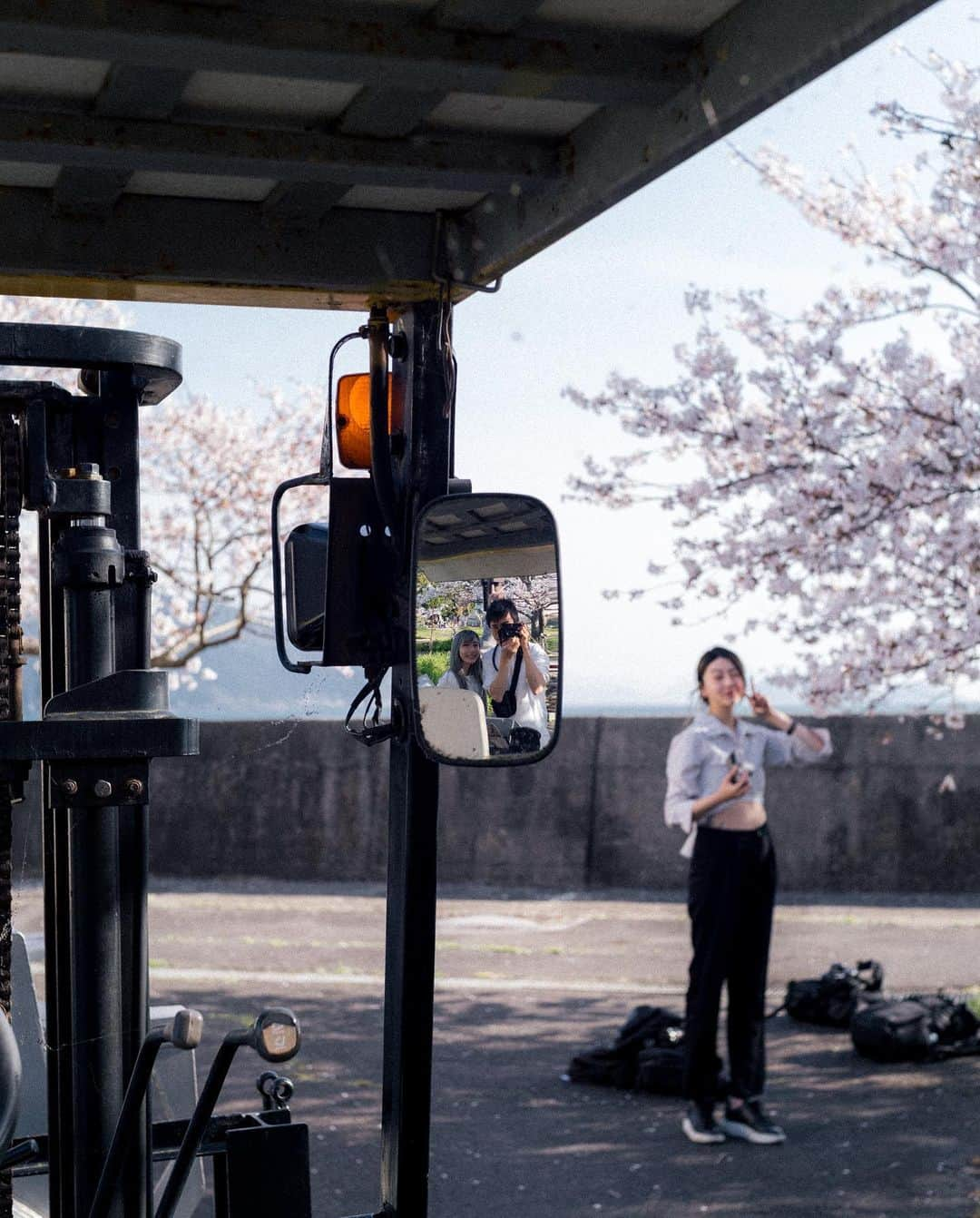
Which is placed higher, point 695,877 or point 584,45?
point 584,45

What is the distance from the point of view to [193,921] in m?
12.8

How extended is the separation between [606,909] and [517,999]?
365 cm

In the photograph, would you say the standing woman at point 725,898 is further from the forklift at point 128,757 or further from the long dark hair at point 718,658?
the forklift at point 128,757

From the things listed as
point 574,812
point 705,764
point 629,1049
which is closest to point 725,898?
point 705,764

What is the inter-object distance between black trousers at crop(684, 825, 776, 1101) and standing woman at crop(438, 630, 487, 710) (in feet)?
15.0

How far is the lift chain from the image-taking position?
2.09 meters

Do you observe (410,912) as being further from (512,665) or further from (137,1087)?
(137,1087)

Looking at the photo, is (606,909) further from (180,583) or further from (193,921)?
(180,583)

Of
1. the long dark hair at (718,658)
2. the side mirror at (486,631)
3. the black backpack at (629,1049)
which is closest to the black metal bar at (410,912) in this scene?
the side mirror at (486,631)

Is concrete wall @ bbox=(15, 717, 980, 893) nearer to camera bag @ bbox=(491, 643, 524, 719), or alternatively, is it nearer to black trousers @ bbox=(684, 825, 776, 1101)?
black trousers @ bbox=(684, 825, 776, 1101)

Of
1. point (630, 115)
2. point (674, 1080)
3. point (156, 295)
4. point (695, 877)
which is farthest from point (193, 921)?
point (630, 115)

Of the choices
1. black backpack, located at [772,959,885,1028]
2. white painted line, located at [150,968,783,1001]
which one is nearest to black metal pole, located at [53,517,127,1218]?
black backpack, located at [772,959,885,1028]

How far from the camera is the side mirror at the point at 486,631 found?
237cm

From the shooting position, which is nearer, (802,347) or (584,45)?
(584,45)
